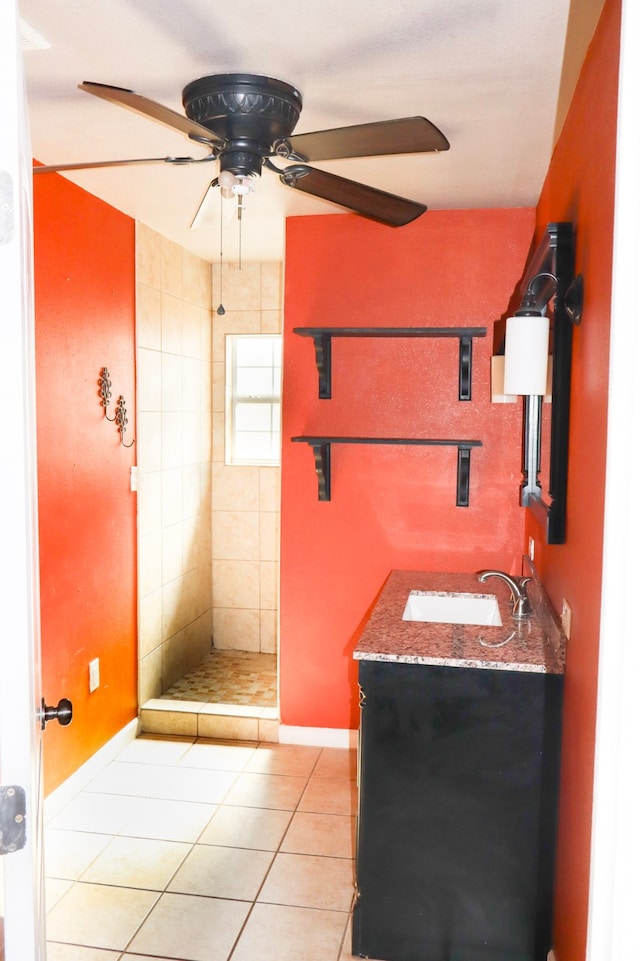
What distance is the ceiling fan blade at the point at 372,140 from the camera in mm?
1775

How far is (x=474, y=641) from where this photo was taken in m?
2.35

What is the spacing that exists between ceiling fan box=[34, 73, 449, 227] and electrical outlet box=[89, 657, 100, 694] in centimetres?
209

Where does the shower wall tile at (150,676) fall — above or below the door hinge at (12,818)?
below

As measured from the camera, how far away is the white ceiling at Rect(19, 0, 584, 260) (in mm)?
1864

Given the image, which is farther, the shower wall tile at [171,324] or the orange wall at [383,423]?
the shower wall tile at [171,324]

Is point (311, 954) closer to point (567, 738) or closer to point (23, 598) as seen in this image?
point (567, 738)

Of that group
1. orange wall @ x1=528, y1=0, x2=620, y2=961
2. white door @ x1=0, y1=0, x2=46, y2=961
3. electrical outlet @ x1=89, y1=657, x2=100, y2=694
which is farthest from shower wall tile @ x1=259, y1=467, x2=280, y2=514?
white door @ x1=0, y1=0, x2=46, y2=961

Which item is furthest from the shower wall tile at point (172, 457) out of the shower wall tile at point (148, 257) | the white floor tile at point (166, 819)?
the white floor tile at point (166, 819)

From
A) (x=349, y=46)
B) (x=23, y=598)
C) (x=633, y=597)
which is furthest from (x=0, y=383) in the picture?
(x=349, y=46)

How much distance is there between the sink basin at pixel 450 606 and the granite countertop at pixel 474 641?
12 cm

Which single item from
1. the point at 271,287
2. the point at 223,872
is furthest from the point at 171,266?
the point at 223,872

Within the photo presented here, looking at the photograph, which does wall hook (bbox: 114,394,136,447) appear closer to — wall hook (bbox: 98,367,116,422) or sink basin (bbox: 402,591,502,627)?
wall hook (bbox: 98,367,116,422)

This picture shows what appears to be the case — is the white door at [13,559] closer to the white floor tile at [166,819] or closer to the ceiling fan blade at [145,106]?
the ceiling fan blade at [145,106]

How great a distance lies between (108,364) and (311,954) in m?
2.43
